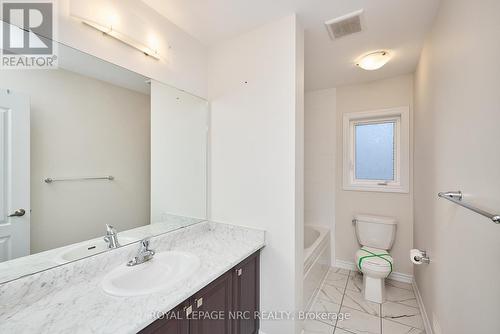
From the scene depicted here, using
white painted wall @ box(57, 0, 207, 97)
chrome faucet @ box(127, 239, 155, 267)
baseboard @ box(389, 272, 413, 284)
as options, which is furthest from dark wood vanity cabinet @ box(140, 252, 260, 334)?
baseboard @ box(389, 272, 413, 284)

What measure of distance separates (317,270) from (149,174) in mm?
1990

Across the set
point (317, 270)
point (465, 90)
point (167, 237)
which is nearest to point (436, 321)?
point (317, 270)

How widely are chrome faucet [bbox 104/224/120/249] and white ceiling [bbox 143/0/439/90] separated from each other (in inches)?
60.3

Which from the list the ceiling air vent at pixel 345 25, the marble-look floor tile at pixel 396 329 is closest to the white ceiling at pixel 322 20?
the ceiling air vent at pixel 345 25

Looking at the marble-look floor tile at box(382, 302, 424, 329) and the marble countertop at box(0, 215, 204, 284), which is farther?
the marble-look floor tile at box(382, 302, 424, 329)

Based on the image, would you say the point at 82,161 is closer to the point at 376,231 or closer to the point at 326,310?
the point at 326,310

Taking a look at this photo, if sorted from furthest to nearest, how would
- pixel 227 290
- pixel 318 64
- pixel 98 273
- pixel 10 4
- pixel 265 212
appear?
pixel 318 64 < pixel 265 212 < pixel 227 290 < pixel 98 273 < pixel 10 4

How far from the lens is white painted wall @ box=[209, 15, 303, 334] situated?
5.09 ft

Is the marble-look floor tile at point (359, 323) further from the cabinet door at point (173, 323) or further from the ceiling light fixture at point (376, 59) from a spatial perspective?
the ceiling light fixture at point (376, 59)

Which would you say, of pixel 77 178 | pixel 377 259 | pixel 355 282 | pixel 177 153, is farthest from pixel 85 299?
pixel 355 282

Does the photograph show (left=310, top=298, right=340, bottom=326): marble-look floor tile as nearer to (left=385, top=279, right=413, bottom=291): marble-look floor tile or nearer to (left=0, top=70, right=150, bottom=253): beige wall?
(left=385, top=279, right=413, bottom=291): marble-look floor tile

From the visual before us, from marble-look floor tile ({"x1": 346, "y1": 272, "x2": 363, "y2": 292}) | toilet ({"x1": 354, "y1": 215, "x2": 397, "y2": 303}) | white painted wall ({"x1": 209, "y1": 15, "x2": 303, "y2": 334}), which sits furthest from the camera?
marble-look floor tile ({"x1": 346, "y1": 272, "x2": 363, "y2": 292})

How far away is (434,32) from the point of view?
1.58 m

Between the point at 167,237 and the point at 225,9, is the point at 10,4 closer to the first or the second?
the point at 225,9
